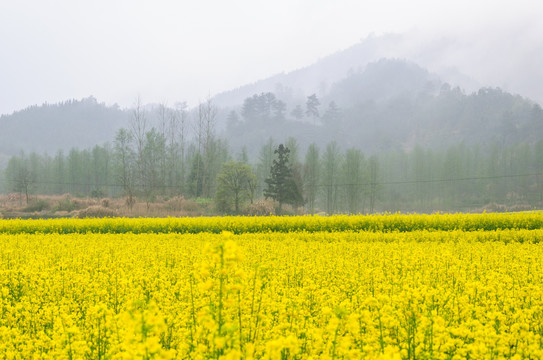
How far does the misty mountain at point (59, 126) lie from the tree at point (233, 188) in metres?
116

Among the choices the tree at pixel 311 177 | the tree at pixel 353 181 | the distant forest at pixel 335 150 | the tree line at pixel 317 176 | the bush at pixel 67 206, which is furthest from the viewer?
the distant forest at pixel 335 150

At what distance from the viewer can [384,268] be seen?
26.6ft

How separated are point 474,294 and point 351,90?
619 ft

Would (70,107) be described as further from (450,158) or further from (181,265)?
(181,265)

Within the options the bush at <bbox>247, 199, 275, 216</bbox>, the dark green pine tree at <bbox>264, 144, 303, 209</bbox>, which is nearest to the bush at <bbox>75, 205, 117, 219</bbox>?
the bush at <bbox>247, 199, 275, 216</bbox>

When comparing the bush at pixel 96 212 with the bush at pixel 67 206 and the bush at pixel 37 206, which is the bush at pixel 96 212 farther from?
the bush at pixel 37 206

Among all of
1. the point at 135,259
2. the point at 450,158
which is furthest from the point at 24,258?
the point at 450,158

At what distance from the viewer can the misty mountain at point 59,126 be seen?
468ft

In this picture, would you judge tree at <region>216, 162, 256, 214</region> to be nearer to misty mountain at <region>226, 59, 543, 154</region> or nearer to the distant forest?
the distant forest

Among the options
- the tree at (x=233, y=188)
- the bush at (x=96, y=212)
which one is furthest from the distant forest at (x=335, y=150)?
the bush at (x=96, y=212)

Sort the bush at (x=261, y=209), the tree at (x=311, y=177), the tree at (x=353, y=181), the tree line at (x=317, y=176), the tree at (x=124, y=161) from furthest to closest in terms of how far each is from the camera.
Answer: the tree at (x=124, y=161) < the tree at (x=353, y=181) < the tree line at (x=317, y=176) < the tree at (x=311, y=177) < the bush at (x=261, y=209)

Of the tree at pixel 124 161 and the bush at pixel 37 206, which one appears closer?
the bush at pixel 37 206

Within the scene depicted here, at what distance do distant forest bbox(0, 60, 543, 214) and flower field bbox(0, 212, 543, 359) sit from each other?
93.1 feet

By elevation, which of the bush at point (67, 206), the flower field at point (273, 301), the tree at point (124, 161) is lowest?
the flower field at point (273, 301)
